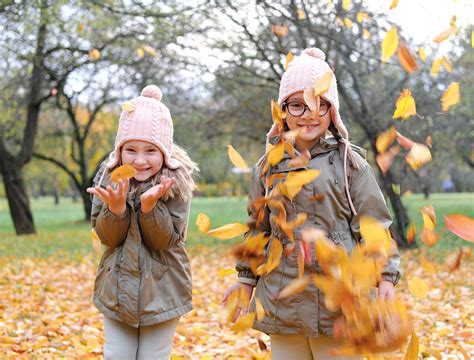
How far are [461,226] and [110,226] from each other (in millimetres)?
1501

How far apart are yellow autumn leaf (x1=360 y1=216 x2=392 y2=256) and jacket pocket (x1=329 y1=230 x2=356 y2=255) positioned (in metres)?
0.08

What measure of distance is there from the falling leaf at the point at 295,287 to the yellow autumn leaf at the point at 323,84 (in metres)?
0.77

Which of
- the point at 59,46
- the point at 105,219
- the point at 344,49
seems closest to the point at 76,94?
the point at 59,46

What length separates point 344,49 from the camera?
10.5 meters

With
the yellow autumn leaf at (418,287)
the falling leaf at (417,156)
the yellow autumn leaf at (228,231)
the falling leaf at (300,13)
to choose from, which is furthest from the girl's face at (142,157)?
the falling leaf at (300,13)

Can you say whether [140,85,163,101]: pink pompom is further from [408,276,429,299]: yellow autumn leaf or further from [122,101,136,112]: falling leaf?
[408,276,429,299]: yellow autumn leaf

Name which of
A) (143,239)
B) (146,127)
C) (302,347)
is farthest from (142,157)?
(302,347)

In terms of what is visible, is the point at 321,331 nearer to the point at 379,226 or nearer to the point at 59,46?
the point at 379,226

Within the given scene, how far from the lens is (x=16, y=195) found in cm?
1758

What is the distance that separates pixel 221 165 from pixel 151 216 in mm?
36389

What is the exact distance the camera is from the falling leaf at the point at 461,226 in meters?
2.22

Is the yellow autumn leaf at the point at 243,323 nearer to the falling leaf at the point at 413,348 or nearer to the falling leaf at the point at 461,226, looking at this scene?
the falling leaf at the point at 413,348

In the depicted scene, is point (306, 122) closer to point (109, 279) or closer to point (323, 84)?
point (323, 84)

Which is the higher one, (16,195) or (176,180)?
(176,180)
